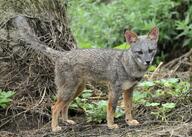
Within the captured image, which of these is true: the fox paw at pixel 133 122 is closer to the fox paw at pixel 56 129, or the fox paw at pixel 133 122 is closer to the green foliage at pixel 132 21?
the fox paw at pixel 56 129

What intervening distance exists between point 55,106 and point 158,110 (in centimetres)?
144

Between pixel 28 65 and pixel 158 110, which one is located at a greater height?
pixel 28 65

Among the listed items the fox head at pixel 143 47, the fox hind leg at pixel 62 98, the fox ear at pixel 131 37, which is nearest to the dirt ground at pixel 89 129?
the fox hind leg at pixel 62 98

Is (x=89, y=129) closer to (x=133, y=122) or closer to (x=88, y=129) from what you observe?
(x=88, y=129)

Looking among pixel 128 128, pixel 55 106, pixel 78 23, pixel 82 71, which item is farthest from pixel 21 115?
pixel 78 23

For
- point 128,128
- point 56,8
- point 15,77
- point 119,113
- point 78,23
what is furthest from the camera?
point 78,23

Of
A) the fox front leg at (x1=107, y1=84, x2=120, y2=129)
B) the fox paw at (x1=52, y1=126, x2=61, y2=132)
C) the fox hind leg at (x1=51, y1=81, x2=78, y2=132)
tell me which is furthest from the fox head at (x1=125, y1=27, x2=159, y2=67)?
the fox paw at (x1=52, y1=126, x2=61, y2=132)

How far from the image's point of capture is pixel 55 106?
7.71 meters

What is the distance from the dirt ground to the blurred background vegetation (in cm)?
403

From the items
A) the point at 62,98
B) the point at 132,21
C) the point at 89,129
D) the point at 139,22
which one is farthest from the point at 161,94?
the point at 132,21

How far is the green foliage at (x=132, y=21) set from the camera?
12219 mm

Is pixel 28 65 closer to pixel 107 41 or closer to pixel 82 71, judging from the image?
pixel 82 71

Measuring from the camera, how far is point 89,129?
7.50m

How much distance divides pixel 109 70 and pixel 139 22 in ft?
16.8
